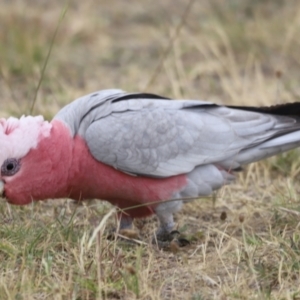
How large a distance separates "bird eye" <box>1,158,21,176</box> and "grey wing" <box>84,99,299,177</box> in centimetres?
36

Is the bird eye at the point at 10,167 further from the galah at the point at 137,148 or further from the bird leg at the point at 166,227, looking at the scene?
the bird leg at the point at 166,227

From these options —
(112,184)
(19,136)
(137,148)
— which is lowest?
(112,184)

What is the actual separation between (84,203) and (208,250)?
2.75 feet

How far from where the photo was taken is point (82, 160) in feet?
13.0

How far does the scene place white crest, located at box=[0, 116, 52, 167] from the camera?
3.81 m

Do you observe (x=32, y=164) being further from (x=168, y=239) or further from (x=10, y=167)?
(x=168, y=239)

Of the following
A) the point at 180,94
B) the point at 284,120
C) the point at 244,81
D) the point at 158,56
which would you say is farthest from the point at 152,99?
the point at 158,56

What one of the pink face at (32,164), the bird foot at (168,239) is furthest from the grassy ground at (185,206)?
the pink face at (32,164)

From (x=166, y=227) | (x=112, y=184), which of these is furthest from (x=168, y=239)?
(x=112, y=184)

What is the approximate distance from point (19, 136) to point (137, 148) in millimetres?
570

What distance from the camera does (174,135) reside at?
162 inches

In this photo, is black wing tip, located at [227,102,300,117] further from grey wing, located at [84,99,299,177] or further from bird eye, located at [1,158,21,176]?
bird eye, located at [1,158,21,176]

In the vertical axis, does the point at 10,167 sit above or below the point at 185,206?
above

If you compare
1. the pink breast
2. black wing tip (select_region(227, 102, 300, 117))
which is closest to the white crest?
the pink breast
